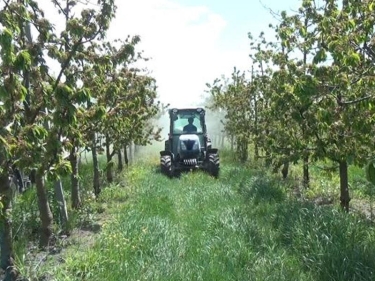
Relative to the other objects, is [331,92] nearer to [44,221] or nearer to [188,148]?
[44,221]

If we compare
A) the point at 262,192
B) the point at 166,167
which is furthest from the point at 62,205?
the point at 166,167

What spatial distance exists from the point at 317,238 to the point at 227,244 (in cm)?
127

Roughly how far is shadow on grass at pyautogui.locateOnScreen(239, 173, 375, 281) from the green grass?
0.5 inches

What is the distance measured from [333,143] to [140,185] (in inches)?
226

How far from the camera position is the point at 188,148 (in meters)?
14.4

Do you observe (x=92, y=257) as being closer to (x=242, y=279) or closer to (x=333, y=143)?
(x=242, y=279)

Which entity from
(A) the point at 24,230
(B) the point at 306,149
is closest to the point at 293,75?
(B) the point at 306,149

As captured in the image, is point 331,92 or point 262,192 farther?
point 262,192

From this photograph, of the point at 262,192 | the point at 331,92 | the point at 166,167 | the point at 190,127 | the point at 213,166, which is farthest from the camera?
the point at 190,127

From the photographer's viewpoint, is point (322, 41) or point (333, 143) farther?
point (333, 143)

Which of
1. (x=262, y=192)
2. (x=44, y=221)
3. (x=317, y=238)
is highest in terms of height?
(x=44, y=221)

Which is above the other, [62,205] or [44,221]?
[62,205]

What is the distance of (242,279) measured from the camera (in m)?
4.70

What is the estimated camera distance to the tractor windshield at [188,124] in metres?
15.2
